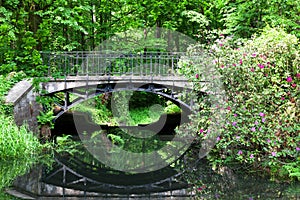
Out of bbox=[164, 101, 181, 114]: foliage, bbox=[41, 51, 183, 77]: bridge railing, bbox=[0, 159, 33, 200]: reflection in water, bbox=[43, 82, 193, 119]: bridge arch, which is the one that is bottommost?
bbox=[164, 101, 181, 114]: foliage

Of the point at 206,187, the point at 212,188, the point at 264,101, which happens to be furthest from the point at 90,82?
the point at 212,188

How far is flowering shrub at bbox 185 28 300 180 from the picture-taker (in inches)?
307

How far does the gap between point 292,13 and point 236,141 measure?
707 cm

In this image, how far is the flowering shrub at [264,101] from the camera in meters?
7.80

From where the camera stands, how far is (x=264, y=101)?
8125 millimetres

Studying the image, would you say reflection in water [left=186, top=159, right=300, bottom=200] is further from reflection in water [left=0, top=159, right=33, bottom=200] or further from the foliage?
the foliage

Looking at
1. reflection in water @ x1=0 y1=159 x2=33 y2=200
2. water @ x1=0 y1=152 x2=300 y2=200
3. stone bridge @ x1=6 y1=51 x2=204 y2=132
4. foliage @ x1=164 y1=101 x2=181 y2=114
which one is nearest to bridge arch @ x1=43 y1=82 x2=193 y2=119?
stone bridge @ x1=6 y1=51 x2=204 y2=132

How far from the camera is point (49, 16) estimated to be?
12.7 meters

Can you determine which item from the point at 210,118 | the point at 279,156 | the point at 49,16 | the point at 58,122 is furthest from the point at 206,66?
the point at 58,122

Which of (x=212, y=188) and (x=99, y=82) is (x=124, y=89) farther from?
(x=212, y=188)

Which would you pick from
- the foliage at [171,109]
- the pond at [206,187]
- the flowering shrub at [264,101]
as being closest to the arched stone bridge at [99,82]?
the flowering shrub at [264,101]

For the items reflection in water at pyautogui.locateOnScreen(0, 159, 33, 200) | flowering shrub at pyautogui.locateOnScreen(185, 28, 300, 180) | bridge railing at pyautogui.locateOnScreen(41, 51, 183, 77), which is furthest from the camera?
bridge railing at pyautogui.locateOnScreen(41, 51, 183, 77)

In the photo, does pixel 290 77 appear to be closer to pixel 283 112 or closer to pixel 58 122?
pixel 283 112

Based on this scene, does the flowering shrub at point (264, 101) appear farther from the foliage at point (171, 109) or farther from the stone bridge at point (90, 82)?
the foliage at point (171, 109)
